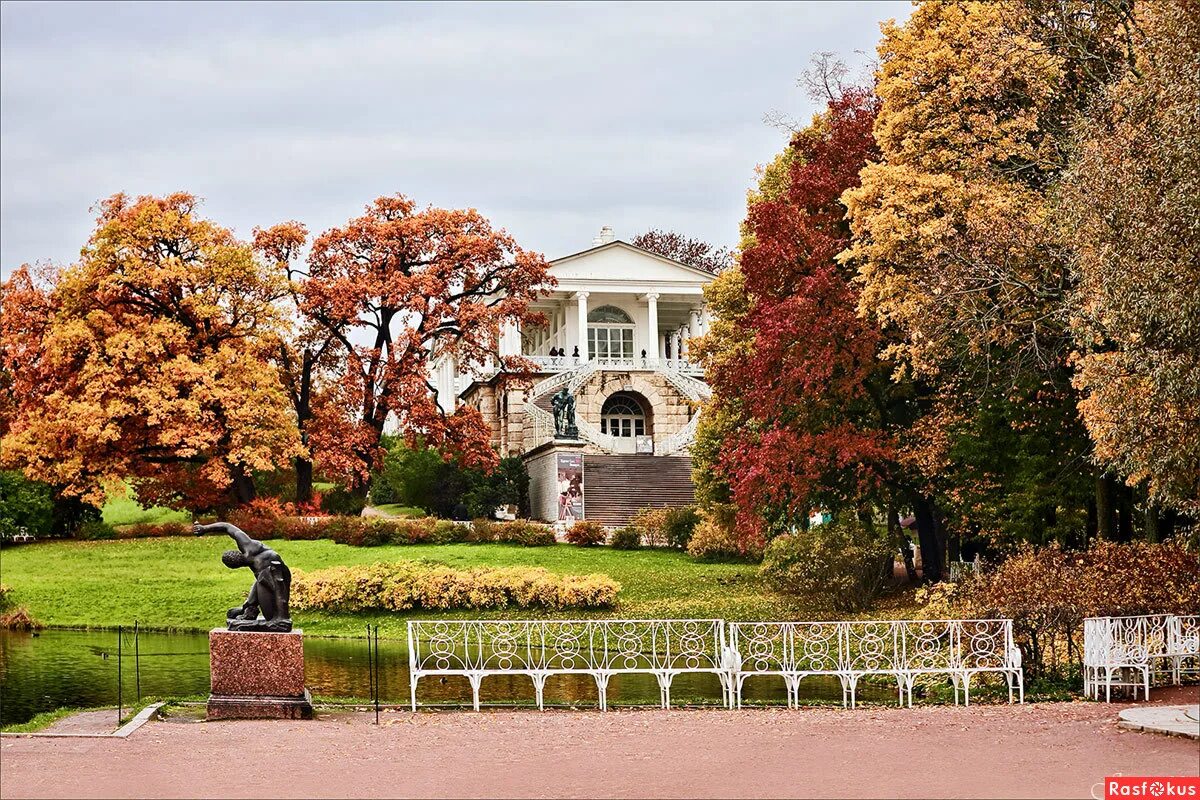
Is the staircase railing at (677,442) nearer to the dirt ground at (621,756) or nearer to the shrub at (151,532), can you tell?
the shrub at (151,532)

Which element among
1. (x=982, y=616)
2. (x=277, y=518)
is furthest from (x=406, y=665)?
(x=277, y=518)

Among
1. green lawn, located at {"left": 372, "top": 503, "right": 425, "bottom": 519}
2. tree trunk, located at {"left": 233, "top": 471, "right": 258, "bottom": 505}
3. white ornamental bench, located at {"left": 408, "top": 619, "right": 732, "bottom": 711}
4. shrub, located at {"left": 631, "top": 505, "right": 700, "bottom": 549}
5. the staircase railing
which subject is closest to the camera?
white ornamental bench, located at {"left": 408, "top": 619, "right": 732, "bottom": 711}

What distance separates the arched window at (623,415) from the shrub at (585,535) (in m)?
16.4

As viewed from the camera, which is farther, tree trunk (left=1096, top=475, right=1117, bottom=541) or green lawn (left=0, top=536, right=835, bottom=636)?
green lawn (left=0, top=536, right=835, bottom=636)

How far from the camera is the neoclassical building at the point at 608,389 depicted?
43844mm

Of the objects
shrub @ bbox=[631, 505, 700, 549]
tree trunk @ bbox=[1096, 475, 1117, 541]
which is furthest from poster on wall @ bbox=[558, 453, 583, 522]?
tree trunk @ bbox=[1096, 475, 1117, 541]

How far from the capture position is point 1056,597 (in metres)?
15.3

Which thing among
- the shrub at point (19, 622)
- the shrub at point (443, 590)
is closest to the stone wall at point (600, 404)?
the shrub at point (443, 590)

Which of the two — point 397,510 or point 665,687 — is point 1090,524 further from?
point 397,510

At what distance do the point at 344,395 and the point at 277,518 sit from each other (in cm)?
550

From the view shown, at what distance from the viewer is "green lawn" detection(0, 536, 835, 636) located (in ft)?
88.2

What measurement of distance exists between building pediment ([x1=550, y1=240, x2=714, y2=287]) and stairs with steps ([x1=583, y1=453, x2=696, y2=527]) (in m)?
14.2

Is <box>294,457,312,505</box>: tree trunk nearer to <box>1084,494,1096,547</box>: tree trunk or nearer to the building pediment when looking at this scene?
the building pediment

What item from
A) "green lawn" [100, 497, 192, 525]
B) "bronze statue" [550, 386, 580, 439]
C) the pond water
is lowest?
the pond water
